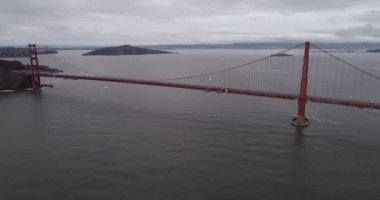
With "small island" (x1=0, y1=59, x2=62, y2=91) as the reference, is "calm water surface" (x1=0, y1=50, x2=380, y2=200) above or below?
below

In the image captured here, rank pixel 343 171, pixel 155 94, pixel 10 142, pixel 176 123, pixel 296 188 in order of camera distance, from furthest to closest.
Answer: pixel 155 94 → pixel 176 123 → pixel 10 142 → pixel 343 171 → pixel 296 188

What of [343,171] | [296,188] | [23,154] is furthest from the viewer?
[23,154]

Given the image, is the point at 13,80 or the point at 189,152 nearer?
the point at 189,152

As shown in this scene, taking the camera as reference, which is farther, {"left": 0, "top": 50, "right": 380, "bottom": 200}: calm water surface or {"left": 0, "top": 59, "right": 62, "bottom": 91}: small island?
{"left": 0, "top": 59, "right": 62, "bottom": 91}: small island

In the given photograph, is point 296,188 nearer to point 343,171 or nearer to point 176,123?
point 343,171

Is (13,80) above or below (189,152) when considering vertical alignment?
above

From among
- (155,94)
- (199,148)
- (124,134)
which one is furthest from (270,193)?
(155,94)

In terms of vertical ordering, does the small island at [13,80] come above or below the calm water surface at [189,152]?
above

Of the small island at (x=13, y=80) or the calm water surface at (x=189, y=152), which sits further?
the small island at (x=13, y=80)
